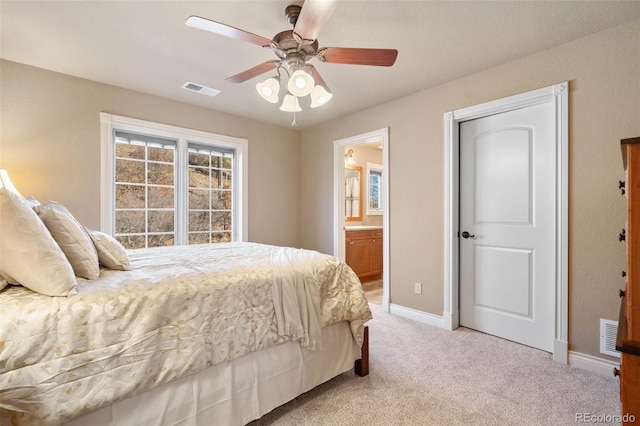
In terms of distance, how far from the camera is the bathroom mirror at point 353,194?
5.51 meters

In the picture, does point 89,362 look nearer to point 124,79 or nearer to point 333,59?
point 333,59

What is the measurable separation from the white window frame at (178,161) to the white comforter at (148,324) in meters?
1.64

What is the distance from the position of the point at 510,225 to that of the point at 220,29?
9.13ft

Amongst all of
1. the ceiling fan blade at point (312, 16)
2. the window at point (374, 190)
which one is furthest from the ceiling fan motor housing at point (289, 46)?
the window at point (374, 190)

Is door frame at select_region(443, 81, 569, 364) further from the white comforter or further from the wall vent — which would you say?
the white comforter

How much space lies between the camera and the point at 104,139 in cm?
308

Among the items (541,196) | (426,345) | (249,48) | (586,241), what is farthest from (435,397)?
(249,48)

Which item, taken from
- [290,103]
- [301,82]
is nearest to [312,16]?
[301,82]

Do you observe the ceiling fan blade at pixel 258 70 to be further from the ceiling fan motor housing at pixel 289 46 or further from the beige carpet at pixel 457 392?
the beige carpet at pixel 457 392

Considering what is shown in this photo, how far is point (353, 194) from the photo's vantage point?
5.57 meters

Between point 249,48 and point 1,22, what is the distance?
1.67 meters

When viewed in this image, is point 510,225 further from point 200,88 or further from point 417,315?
point 200,88

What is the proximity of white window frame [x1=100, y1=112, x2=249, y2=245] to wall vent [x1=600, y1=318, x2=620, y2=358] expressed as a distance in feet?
12.1

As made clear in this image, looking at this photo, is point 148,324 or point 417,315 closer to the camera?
point 148,324
